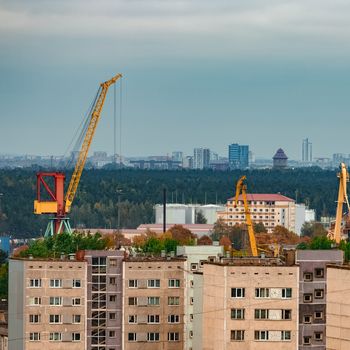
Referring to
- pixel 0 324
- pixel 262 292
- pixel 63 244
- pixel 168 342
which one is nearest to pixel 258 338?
pixel 262 292

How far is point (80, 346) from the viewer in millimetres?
95312

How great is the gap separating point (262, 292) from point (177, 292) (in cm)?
1348

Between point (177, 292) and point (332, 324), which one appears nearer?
point (332, 324)

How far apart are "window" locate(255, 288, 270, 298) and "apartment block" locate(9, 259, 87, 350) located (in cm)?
1360

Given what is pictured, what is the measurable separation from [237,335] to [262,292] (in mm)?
1919

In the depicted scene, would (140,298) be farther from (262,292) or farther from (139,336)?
(262,292)

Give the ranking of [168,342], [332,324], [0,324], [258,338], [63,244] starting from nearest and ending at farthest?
[332,324] < [258,338] < [168,342] < [0,324] < [63,244]

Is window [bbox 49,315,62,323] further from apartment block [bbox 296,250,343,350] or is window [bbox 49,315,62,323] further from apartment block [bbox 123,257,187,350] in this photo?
apartment block [bbox 296,250,343,350]

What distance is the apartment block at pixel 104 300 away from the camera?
96.1 meters

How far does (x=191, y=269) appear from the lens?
97375mm

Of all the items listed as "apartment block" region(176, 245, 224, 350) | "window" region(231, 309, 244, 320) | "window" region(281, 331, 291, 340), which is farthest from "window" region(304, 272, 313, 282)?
"apartment block" region(176, 245, 224, 350)

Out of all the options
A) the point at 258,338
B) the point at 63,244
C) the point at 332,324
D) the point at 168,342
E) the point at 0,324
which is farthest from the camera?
the point at 63,244

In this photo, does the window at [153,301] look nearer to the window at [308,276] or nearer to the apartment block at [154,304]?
the apartment block at [154,304]

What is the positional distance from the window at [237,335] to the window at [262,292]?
1.52 m
